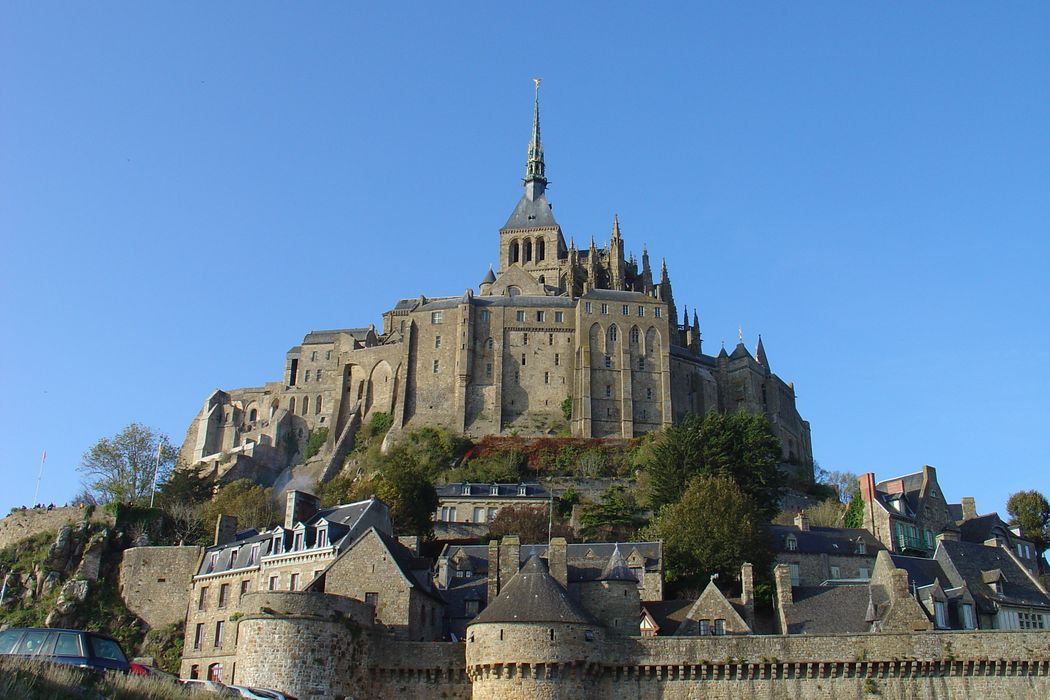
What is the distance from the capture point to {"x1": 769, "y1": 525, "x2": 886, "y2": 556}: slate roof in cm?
5612

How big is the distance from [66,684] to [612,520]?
4676 centimetres

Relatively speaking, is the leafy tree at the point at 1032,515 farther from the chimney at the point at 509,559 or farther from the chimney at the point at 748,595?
the chimney at the point at 509,559

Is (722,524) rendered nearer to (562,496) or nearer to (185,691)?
(562,496)

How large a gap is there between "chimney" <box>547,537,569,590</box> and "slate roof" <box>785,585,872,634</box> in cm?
880

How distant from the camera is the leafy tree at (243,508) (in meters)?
68.1

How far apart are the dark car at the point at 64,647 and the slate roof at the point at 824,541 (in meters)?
35.7

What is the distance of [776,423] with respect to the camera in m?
97.2

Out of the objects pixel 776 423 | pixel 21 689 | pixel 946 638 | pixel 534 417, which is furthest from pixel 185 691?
pixel 776 423

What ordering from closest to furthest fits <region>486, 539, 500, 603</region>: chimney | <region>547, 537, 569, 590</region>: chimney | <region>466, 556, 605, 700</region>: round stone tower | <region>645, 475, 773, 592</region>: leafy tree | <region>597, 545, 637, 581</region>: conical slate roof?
<region>466, 556, 605, 700</region>: round stone tower
<region>547, 537, 569, 590</region>: chimney
<region>597, 545, 637, 581</region>: conical slate roof
<region>486, 539, 500, 603</region>: chimney
<region>645, 475, 773, 592</region>: leafy tree

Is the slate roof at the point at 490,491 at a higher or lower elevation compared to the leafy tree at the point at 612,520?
higher

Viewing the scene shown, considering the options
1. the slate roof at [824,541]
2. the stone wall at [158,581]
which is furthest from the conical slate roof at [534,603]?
the stone wall at [158,581]

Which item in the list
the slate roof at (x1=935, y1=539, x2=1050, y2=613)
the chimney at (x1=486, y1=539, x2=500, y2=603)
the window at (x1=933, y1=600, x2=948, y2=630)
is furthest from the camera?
the slate roof at (x1=935, y1=539, x2=1050, y2=613)

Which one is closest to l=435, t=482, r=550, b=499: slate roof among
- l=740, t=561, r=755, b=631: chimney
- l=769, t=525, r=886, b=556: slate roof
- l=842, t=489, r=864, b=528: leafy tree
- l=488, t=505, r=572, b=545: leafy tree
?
l=488, t=505, r=572, b=545: leafy tree

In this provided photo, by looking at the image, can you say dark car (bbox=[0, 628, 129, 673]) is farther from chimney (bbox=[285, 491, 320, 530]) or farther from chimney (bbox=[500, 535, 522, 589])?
chimney (bbox=[285, 491, 320, 530])
